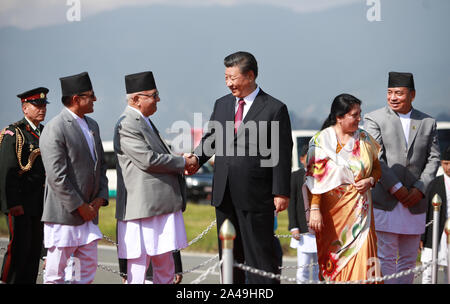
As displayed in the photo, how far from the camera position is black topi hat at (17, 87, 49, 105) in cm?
634

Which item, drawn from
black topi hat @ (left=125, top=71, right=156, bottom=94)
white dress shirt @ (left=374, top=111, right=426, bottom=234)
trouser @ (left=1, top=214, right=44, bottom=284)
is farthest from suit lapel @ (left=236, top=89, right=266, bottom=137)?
trouser @ (left=1, top=214, right=44, bottom=284)

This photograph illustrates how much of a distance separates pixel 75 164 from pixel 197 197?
14.5 meters

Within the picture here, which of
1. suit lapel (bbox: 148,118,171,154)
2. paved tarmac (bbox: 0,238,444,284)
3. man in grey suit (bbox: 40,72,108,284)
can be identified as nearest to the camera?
man in grey suit (bbox: 40,72,108,284)

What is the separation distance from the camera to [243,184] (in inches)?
198

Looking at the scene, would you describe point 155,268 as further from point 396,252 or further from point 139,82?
point 396,252

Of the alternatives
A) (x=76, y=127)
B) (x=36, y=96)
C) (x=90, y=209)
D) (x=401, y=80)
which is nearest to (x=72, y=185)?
(x=90, y=209)

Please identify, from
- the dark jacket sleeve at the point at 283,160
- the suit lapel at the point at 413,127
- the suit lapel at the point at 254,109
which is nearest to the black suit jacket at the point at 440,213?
the suit lapel at the point at 413,127

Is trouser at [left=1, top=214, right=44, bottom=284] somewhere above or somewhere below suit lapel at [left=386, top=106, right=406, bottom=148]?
below

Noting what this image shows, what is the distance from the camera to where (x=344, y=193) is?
5223 mm

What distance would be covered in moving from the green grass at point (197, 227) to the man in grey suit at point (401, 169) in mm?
5055

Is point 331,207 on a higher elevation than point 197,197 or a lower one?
higher

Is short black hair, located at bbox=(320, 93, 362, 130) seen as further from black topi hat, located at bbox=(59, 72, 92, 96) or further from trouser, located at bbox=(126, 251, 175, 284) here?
black topi hat, located at bbox=(59, 72, 92, 96)

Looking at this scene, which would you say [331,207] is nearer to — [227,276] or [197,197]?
[227,276]
